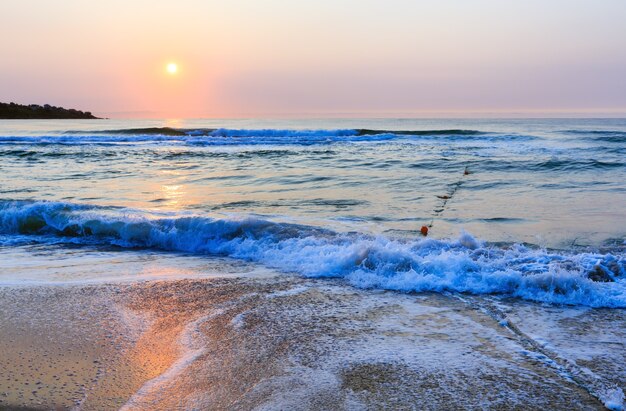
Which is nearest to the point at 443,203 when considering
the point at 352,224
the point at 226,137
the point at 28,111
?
the point at 352,224

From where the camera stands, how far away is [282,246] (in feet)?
21.3

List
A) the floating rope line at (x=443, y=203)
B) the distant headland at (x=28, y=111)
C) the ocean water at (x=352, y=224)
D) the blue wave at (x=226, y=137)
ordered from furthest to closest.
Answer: the distant headland at (x=28, y=111) → the blue wave at (x=226, y=137) → the floating rope line at (x=443, y=203) → the ocean water at (x=352, y=224)

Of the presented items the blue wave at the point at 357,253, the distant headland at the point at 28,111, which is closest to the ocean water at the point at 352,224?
the blue wave at the point at 357,253

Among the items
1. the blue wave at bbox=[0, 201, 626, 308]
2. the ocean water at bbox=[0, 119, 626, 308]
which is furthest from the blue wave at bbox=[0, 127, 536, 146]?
the blue wave at bbox=[0, 201, 626, 308]

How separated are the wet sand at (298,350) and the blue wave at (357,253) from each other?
0.31m

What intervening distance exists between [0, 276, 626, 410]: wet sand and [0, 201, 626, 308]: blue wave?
0.31 m

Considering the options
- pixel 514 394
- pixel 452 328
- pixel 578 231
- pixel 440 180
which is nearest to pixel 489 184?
pixel 440 180

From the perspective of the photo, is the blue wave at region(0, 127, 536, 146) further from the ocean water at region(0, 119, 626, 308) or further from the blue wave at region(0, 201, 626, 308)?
the blue wave at region(0, 201, 626, 308)

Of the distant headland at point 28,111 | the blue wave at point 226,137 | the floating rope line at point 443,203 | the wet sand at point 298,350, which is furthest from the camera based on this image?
the distant headland at point 28,111

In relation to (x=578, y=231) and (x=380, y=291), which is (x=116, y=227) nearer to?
(x=380, y=291)

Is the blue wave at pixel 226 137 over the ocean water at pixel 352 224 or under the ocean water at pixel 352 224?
over

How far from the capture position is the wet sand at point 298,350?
9.56 ft

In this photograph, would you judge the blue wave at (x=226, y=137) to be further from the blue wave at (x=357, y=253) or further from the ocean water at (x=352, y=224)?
the blue wave at (x=357, y=253)

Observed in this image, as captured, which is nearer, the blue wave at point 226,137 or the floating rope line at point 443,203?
the floating rope line at point 443,203
